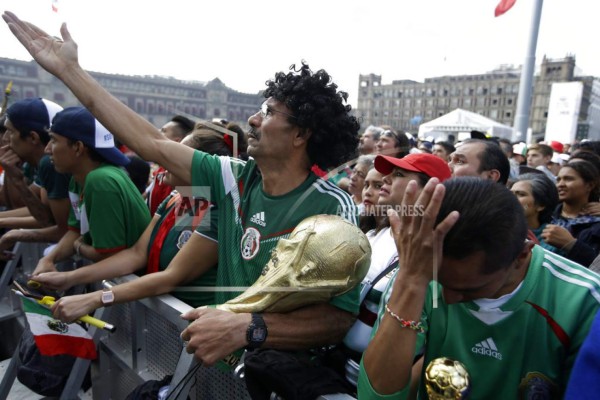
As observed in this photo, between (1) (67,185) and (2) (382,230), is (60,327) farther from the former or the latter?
(2) (382,230)

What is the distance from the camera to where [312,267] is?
145cm

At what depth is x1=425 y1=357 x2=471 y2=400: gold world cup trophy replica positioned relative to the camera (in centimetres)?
125

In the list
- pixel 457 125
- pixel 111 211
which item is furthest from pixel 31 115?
pixel 457 125

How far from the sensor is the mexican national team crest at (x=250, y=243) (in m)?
1.94

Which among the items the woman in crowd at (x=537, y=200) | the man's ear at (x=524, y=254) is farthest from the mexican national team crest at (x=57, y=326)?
the woman in crowd at (x=537, y=200)

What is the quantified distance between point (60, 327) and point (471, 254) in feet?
7.55

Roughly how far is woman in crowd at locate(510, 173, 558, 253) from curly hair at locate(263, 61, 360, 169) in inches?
76.4

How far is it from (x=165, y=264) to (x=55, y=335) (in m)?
0.71

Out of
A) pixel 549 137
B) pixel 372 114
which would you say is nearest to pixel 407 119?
pixel 372 114

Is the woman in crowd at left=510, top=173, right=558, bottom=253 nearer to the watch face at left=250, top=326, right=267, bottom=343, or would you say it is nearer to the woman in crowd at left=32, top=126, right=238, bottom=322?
the woman in crowd at left=32, top=126, right=238, bottom=322

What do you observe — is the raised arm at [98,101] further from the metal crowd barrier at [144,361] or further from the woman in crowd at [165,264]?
the metal crowd barrier at [144,361]

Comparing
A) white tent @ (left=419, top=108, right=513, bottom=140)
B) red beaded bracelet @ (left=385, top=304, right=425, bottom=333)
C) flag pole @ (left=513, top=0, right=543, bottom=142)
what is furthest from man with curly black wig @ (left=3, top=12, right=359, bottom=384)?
white tent @ (left=419, top=108, right=513, bottom=140)

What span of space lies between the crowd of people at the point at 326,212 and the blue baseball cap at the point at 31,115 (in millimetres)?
15

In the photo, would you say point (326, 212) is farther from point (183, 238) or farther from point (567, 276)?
point (183, 238)
